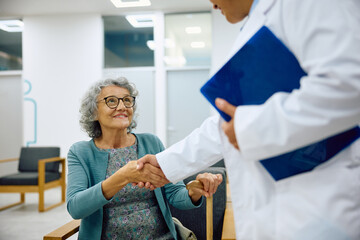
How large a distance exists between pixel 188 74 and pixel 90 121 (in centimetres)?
447

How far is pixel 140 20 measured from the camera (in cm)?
628

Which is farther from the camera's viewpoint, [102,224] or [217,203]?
[217,203]

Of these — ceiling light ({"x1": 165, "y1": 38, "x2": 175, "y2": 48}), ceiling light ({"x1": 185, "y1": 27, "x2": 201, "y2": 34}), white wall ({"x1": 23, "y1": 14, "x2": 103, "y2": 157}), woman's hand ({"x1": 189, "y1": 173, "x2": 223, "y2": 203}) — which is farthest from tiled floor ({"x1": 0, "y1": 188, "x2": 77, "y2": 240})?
ceiling light ({"x1": 185, "y1": 27, "x2": 201, "y2": 34})

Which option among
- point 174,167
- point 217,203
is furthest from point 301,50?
point 217,203

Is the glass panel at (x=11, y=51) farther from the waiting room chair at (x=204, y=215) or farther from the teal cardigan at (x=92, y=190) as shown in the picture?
the waiting room chair at (x=204, y=215)

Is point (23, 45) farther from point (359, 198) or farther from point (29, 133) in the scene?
point (359, 198)

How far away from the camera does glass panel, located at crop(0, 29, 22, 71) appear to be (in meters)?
6.47

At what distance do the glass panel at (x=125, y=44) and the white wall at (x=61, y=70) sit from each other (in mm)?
222

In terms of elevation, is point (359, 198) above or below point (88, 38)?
below

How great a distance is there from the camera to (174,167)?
1.06m

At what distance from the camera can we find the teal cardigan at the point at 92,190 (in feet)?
4.27

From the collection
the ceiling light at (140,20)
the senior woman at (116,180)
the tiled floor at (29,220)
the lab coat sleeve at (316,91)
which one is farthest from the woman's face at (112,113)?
the ceiling light at (140,20)

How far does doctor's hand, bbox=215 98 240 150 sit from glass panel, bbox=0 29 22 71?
22.3 ft

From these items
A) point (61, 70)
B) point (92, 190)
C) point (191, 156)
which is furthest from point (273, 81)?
point (61, 70)
